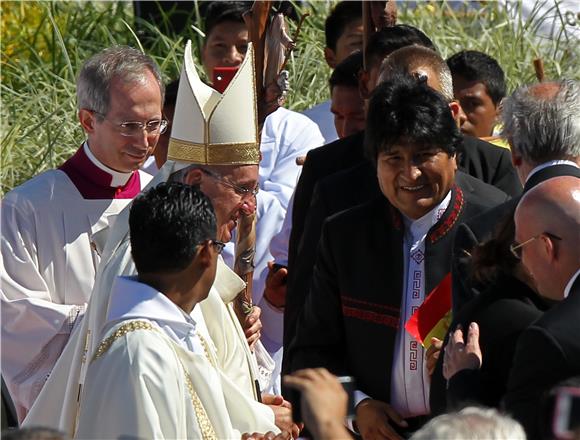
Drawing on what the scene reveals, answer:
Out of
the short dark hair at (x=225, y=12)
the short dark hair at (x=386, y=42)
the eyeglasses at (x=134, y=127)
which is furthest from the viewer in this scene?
the short dark hair at (x=225, y=12)

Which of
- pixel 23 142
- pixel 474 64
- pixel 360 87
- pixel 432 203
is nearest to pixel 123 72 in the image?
pixel 360 87

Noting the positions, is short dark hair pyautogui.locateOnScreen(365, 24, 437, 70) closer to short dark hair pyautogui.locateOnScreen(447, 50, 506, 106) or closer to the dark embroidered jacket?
short dark hair pyautogui.locateOnScreen(447, 50, 506, 106)

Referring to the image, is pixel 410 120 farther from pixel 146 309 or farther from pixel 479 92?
pixel 479 92

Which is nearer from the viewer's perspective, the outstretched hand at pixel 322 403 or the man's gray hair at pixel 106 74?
the outstretched hand at pixel 322 403

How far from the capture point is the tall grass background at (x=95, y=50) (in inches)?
313

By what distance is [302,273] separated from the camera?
5.09m

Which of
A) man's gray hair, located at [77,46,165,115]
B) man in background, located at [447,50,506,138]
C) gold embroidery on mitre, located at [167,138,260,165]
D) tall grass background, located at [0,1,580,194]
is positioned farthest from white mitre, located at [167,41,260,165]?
tall grass background, located at [0,1,580,194]

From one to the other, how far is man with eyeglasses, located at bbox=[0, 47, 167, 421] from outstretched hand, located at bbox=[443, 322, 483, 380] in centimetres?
188

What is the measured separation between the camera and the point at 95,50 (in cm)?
925

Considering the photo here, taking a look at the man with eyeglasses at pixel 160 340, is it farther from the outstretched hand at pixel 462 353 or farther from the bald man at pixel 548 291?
the bald man at pixel 548 291

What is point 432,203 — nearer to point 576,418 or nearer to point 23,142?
point 576,418

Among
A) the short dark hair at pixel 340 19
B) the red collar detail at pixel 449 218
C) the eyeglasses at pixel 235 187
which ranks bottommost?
the red collar detail at pixel 449 218

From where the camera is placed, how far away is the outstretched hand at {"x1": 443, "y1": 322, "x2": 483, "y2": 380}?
374 centimetres

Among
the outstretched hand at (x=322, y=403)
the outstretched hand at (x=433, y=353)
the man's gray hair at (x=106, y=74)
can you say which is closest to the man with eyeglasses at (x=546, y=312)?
the outstretched hand at (x=433, y=353)
